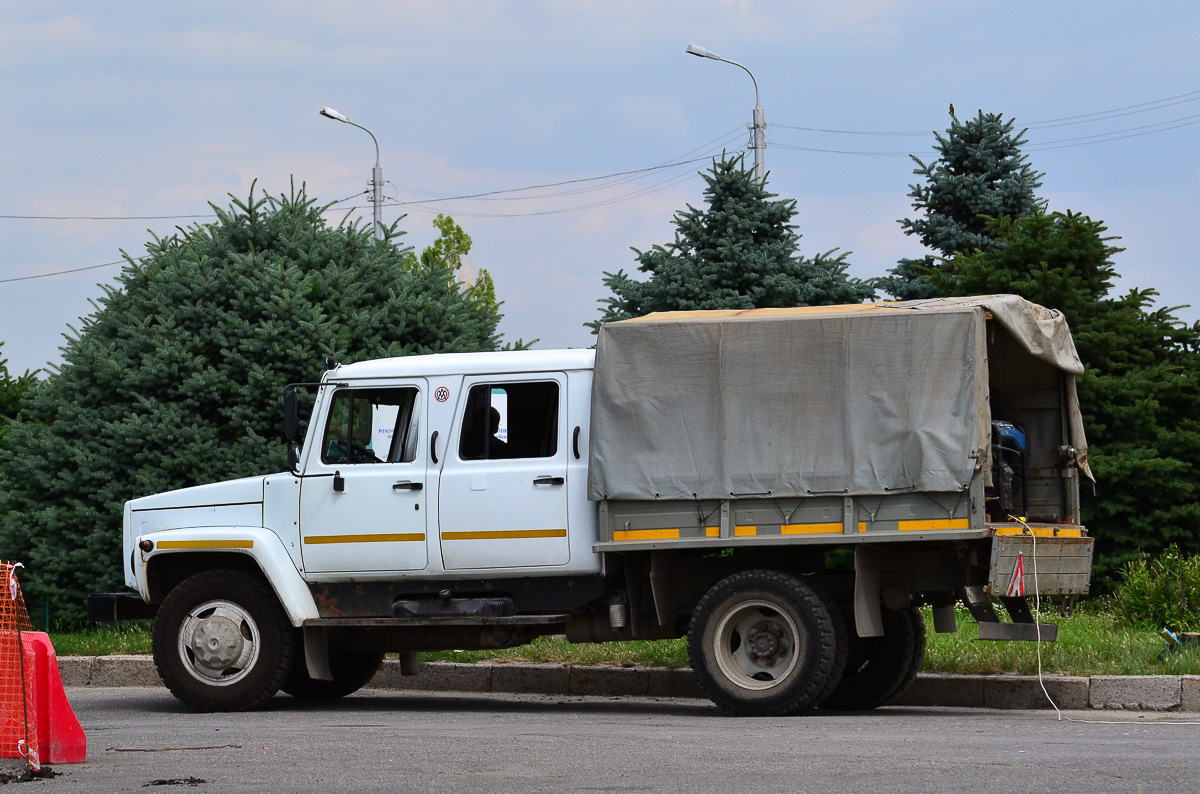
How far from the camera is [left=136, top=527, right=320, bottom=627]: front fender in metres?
9.49

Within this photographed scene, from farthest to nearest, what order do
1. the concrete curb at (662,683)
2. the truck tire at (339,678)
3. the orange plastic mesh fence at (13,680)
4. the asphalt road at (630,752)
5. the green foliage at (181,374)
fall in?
the green foliage at (181,374)
the truck tire at (339,678)
the concrete curb at (662,683)
the orange plastic mesh fence at (13,680)
the asphalt road at (630,752)

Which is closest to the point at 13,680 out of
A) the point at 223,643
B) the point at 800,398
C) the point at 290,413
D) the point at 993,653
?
the point at 223,643

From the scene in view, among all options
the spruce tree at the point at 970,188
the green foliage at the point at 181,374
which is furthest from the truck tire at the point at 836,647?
the spruce tree at the point at 970,188

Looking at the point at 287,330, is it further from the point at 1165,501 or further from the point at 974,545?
the point at 1165,501

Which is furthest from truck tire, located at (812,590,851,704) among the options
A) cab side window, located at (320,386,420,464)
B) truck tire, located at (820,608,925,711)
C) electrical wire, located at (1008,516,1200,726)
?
cab side window, located at (320,386,420,464)

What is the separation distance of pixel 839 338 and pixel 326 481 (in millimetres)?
3547

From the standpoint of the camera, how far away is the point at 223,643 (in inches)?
378

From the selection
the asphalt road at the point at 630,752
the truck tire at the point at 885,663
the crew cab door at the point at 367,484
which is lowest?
the asphalt road at the point at 630,752

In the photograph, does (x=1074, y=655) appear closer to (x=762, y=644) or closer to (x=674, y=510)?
(x=762, y=644)

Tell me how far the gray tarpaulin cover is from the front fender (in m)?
2.20

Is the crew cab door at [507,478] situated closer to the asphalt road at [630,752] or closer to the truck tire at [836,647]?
the asphalt road at [630,752]

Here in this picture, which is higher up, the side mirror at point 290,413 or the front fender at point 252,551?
the side mirror at point 290,413

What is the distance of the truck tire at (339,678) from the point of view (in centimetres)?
1053

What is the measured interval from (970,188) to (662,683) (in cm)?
1345
